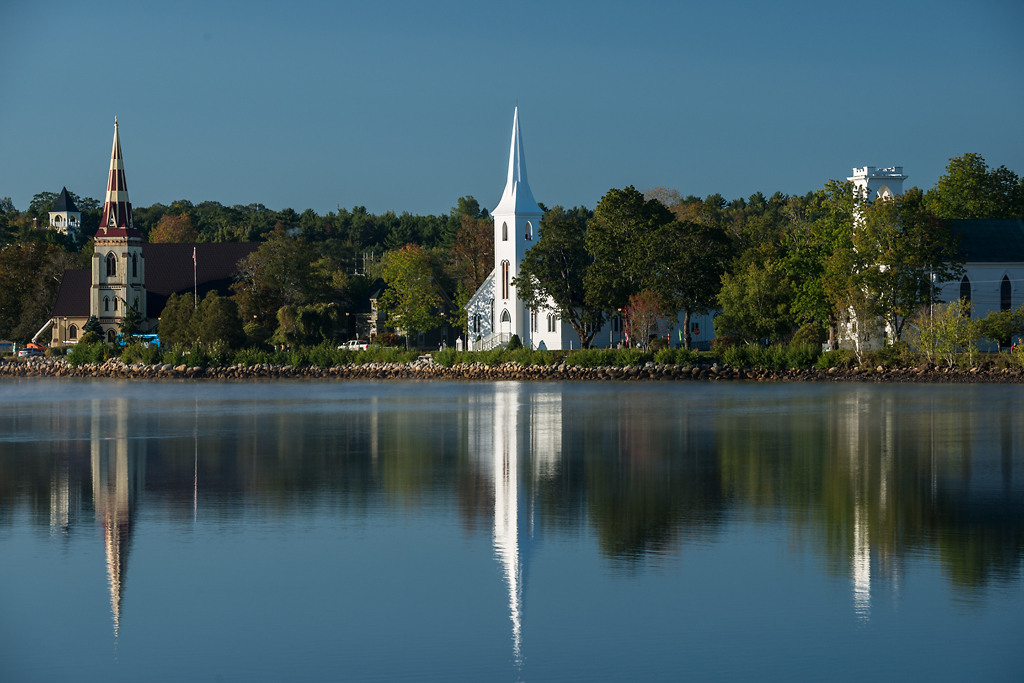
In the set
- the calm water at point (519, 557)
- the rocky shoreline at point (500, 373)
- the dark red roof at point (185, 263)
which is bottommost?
the calm water at point (519, 557)

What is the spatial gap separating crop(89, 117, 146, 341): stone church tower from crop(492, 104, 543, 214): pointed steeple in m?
34.5

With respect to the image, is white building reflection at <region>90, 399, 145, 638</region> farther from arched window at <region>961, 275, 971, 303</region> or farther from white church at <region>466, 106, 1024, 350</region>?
arched window at <region>961, 275, 971, 303</region>

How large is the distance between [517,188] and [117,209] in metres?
37.6

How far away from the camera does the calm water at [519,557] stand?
1020 cm

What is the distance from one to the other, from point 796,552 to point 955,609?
2773 mm

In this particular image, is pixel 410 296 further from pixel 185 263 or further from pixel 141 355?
pixel 185 263

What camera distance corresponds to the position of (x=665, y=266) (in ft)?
211

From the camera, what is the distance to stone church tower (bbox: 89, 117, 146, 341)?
94.4 meters

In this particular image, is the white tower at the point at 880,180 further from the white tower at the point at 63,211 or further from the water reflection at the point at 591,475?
the white tower at the point at 63,211

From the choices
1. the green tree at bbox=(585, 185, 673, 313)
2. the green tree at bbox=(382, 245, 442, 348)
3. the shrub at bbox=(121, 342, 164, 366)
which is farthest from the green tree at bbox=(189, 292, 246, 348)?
the green tree at bbox=(585, 185, 673, 313)

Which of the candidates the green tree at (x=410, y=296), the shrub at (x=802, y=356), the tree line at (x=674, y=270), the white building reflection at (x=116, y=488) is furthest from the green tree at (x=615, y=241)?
the white building reflection at (x=116, y=488)

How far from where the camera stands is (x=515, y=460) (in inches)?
908

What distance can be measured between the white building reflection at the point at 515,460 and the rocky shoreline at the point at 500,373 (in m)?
15.0

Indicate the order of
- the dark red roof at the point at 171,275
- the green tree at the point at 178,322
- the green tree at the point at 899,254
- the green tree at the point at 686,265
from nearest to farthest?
the green tree at the point at 899,254 → the green tree at the point at 686,265 → the green tree at the point at 178,322 → the dark red roof at the point at 171,275
